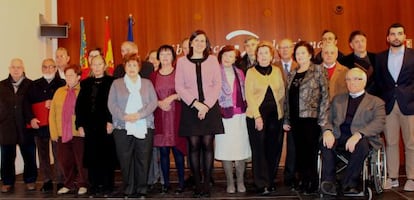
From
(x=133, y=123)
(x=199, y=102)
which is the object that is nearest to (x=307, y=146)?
(x=199, y=102)

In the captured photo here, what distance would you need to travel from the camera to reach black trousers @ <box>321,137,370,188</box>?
356 centimetres

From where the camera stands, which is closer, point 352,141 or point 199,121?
point 352,141

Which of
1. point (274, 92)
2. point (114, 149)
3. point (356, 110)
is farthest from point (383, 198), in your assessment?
point (114, 149)

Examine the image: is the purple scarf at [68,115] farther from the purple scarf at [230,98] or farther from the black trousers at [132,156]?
the purple scarf at [230,98]

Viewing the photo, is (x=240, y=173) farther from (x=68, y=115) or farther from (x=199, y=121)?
(x=68, y=115)


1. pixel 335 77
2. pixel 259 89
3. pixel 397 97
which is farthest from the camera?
pixel 397 97

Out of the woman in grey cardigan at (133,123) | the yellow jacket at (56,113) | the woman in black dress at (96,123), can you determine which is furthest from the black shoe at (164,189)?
the yellow jacket at (56,113)

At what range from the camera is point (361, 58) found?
441 centimetres

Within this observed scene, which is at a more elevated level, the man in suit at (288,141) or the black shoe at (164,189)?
the man in suit at (288,141)

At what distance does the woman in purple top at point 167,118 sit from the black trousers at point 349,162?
51.3 inches

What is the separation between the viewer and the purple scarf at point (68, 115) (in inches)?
165

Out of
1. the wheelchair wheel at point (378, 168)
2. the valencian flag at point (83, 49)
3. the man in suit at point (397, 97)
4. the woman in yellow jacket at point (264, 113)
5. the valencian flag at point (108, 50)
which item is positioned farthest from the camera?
the valencian flag at point (83, 49)

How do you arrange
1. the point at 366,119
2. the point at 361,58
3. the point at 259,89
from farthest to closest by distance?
the point at 361,58, the point at 259,89, the point at 366,119

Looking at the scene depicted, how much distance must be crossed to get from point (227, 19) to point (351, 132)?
11.1ft
